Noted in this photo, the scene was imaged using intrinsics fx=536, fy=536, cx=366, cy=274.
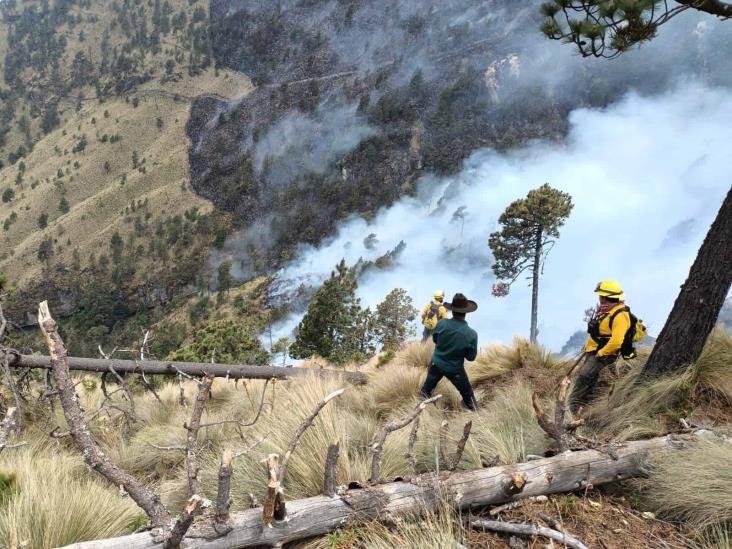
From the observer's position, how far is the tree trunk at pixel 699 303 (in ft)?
15.6

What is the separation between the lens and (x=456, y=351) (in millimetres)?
5918

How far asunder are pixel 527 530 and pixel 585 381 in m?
2.94

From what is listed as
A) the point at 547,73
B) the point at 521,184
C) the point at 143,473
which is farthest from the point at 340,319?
the point at 547,73

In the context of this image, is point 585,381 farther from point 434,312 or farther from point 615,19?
point 434,312

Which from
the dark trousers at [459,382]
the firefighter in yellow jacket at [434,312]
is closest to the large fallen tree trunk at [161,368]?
the dark trousers at [459,382]

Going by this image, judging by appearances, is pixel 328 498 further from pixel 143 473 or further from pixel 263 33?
pixel 263 33

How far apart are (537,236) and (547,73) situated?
10509 cm

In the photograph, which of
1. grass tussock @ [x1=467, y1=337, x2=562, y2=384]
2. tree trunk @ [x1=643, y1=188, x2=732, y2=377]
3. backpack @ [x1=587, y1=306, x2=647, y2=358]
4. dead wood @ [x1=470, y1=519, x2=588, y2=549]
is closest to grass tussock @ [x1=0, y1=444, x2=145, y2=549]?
dead wood @ [x1=470, y1=519, x2=588, y2=549]

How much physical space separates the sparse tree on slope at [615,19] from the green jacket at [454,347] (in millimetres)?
3033

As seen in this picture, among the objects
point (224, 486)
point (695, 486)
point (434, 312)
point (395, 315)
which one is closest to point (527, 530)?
point (695, 486)

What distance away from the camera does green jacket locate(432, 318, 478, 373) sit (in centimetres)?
591

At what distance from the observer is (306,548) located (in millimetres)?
2799

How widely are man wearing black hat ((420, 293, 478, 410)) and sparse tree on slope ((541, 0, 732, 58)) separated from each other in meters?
2.86

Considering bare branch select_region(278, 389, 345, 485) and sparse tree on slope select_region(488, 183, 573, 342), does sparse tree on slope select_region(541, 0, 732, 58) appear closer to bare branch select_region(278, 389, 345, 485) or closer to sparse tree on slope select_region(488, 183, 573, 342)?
bare branch select_region(278, 389, 345, 485)
